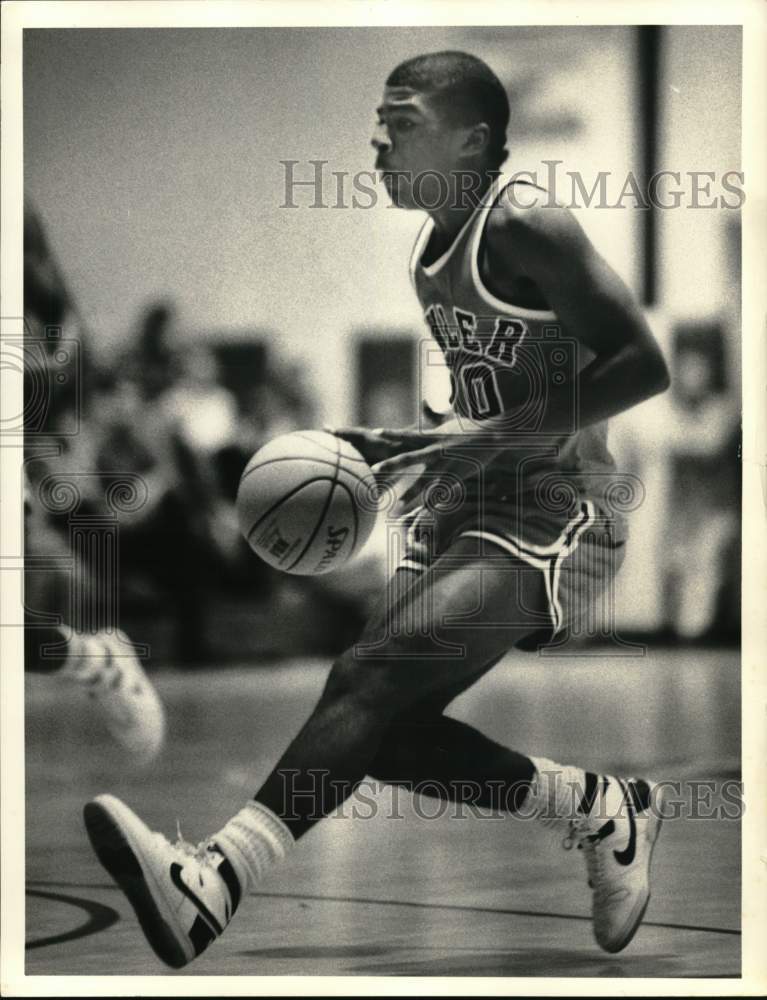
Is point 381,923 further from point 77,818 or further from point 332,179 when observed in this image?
point 332,179

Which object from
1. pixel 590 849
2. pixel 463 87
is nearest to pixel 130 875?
pixel 590 849

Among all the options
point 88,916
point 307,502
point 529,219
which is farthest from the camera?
point 88,916

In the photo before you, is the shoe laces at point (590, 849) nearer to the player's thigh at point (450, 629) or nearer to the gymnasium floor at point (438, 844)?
the gymnasium floor at point (438, 844)

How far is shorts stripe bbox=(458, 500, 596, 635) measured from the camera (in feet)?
15.1

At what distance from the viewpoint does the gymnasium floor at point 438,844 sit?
15.2 feet

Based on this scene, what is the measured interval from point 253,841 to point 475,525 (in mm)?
1153

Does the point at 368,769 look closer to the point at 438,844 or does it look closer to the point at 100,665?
the point at 438,844

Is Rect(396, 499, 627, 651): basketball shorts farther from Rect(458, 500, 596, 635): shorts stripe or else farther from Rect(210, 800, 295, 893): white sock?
Rect(210, 800, 295, 893): white sock

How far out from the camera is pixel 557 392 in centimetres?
460

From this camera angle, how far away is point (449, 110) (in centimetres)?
460

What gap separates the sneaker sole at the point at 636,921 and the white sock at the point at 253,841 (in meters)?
1.01

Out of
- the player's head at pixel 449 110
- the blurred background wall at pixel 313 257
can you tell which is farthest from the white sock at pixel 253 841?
the player's head at pixel 449 110

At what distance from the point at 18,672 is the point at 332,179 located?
1.76 m

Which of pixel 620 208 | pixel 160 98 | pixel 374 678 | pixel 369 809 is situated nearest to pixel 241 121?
pixel 160 98
